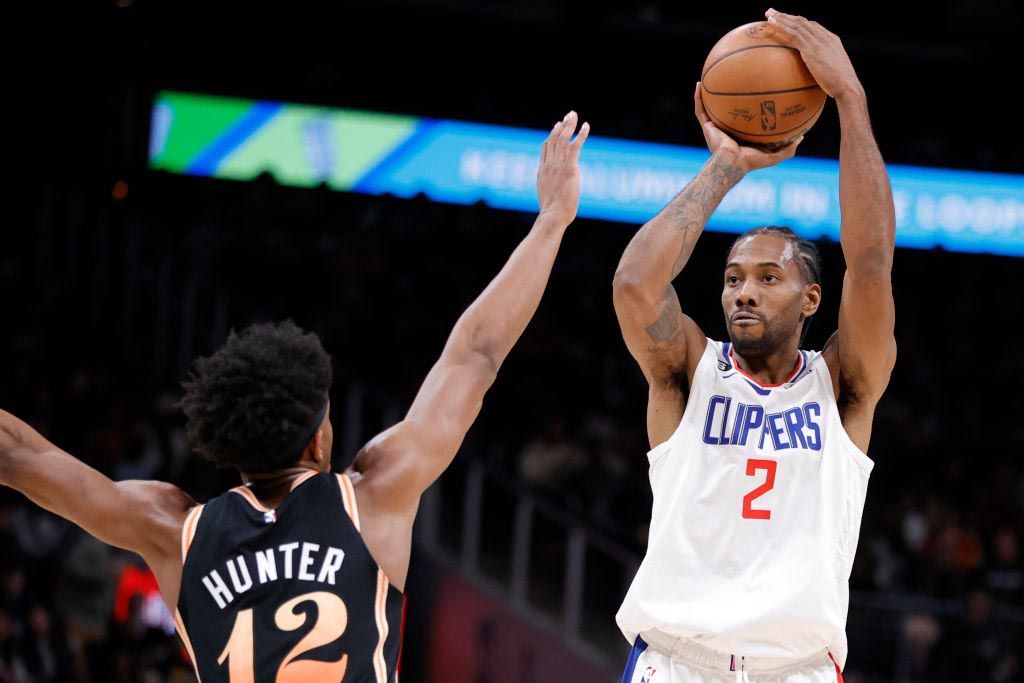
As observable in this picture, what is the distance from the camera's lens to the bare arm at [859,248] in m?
4.32

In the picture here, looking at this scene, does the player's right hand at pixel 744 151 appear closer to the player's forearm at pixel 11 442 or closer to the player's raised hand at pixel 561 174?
the player's raised hand at pixel 561 174

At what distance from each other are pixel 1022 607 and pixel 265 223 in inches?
333

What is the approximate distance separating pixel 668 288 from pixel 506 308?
897mm

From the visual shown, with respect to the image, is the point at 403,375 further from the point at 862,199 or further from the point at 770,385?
the point at 862,199

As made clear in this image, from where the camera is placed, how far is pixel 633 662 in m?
4.39

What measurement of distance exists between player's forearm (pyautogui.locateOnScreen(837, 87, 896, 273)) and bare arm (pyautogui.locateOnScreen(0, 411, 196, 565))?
2.23 m

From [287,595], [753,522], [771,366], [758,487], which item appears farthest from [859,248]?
[287,595]

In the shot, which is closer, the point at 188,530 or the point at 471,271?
the point at 188,530

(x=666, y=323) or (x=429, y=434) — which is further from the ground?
(x=666, y=323)

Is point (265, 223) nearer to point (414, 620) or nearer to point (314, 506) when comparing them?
point (414, 620)

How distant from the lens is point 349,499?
3.32 metres

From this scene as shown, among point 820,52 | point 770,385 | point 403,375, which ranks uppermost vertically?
point 820,52

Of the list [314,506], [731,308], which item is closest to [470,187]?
[731,308]

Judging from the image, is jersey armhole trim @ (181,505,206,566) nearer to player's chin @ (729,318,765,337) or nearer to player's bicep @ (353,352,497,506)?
player's bicep @ (353,352,497,506)
